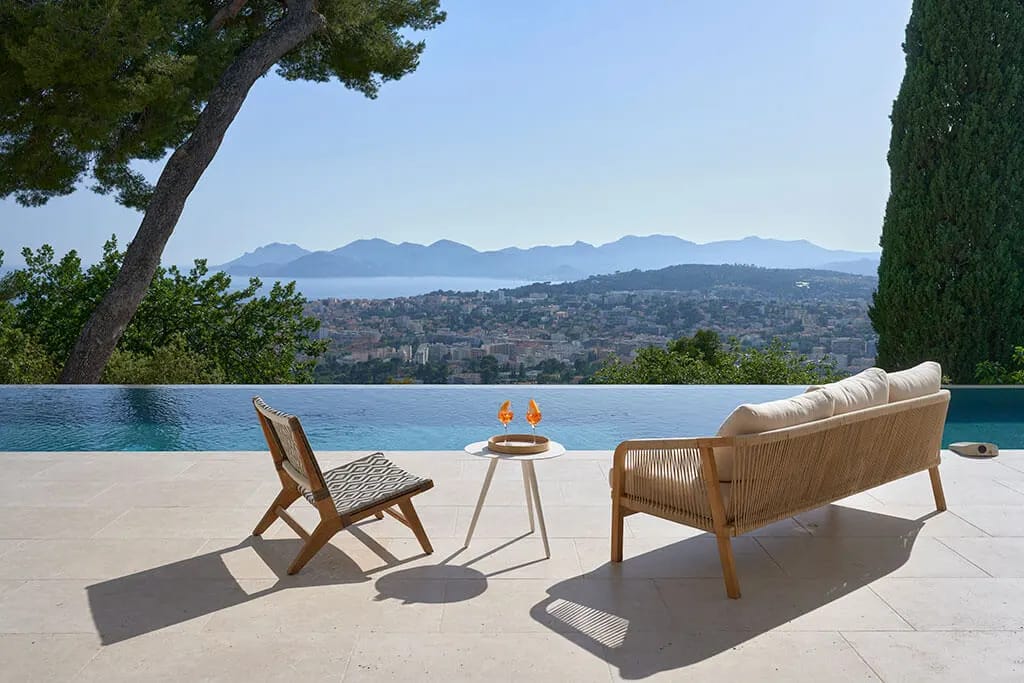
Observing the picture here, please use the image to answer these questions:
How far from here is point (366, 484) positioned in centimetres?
371

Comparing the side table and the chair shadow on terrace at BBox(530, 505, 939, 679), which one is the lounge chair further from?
the chair shadow on terrace at BBox(530, 505, 939, 679)

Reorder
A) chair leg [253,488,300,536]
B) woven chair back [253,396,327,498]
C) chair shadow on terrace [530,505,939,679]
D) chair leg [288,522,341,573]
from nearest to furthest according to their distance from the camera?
chair shadow on terrace [530,505,939,679] < woven chair back [253,396,327,498] < chair leg [288,522,341,573] < chair leg [253,488,300,536]

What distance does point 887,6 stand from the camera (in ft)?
37.5

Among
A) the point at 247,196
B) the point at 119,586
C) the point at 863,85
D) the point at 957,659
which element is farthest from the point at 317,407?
the point at 247,196

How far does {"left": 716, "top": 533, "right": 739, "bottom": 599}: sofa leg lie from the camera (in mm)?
3148

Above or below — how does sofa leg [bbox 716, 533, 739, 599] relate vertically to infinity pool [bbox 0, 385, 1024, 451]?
above

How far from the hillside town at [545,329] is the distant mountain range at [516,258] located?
7938mm

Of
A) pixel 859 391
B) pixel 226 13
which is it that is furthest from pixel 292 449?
pixel 226 13

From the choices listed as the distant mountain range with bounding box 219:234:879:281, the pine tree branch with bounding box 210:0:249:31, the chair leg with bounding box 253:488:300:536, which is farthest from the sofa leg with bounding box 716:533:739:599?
the distant mountain range with bounding box 219:234:879:281

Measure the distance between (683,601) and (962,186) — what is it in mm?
8018

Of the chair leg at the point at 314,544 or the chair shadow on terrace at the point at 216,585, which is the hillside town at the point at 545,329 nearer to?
the chair shadow on terrace at the point at 216,585

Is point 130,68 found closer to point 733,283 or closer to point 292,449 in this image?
point 292,449

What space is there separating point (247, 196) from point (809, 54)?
50.8 ft

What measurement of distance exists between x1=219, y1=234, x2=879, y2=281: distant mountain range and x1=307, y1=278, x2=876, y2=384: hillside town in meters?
7.94
